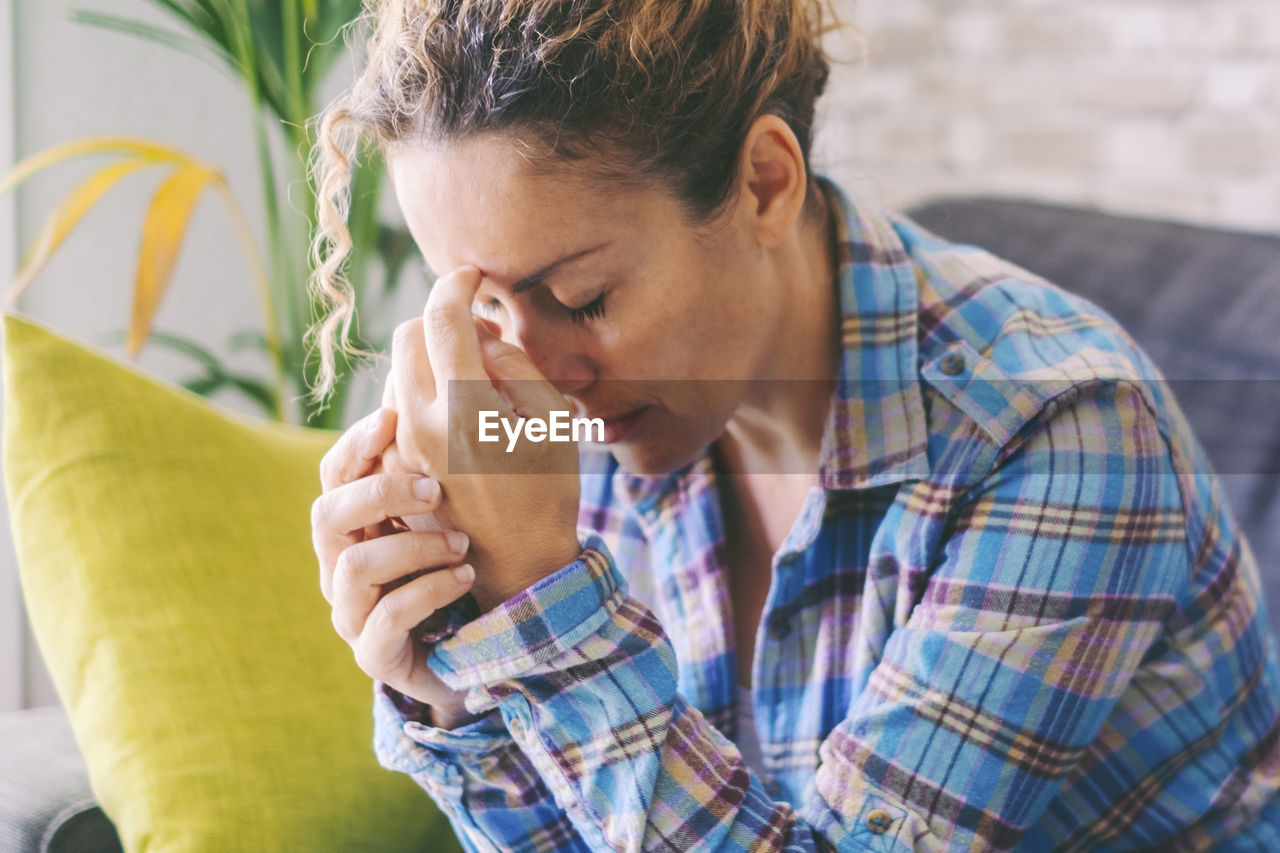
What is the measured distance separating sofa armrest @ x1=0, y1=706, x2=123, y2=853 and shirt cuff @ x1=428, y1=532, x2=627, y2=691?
33cm

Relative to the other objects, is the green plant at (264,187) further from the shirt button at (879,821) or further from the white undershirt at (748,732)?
the shirt button at (879,821)

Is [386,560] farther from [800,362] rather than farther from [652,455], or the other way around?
[800,362]

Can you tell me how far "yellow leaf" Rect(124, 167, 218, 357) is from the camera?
1.20 meters

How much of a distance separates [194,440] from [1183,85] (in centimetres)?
161

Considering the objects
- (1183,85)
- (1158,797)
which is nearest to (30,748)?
(1158,797)

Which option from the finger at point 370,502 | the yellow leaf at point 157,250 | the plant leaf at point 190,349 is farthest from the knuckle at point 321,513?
the plant leaf at point 190,349

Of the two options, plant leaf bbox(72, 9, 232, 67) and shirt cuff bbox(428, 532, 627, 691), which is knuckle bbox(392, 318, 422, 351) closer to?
shirt cuff bbox(428, 532, 627, 691)

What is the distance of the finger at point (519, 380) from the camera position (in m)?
0.75

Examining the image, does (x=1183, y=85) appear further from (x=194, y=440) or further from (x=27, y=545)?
(x=27, y=545)

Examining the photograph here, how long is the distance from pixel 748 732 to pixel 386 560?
0.44 meters

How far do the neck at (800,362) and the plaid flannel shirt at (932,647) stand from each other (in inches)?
1.1

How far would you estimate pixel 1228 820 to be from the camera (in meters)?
0.90

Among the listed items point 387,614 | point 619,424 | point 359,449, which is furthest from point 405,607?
point 619,424

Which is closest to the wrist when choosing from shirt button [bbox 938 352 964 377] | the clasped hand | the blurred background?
the clasped hand
